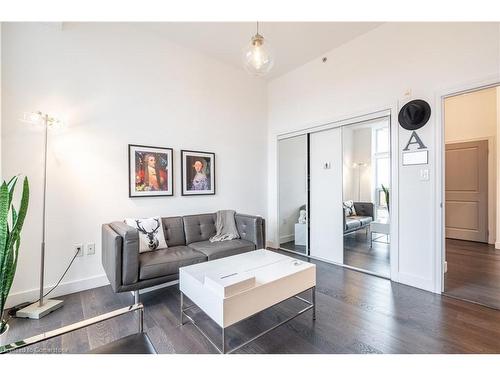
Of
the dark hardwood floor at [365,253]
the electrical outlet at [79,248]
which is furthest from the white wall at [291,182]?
the electrical outlet at [79,248]

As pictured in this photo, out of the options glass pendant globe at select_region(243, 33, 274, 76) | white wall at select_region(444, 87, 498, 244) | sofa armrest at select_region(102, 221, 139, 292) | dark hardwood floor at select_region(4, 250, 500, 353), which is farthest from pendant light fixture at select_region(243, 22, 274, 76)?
white wall at select_region(444, 87, 498, 244)

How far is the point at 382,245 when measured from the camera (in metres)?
3.39

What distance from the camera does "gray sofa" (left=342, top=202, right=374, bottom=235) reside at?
10.8 feet

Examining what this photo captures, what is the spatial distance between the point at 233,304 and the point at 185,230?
1747 millimetres

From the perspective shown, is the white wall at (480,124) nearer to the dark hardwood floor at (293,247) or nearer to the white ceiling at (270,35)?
the white ceiling at (270,35)

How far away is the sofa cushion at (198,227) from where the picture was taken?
3059 millimetres

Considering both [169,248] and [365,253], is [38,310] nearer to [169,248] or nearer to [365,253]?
[169,248]

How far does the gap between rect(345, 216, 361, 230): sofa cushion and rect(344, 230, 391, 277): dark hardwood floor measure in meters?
0.11

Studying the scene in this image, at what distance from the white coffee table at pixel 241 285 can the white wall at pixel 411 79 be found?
4.78 feet

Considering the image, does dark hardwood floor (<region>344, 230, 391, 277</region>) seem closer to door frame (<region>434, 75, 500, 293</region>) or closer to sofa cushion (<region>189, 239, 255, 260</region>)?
door frame (<region>434, 75, 500, 293</region>)

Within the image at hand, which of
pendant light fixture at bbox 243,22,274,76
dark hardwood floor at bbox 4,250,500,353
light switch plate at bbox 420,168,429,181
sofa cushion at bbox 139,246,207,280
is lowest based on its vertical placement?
dark hardwood floor at bbox 4,250,500,353
